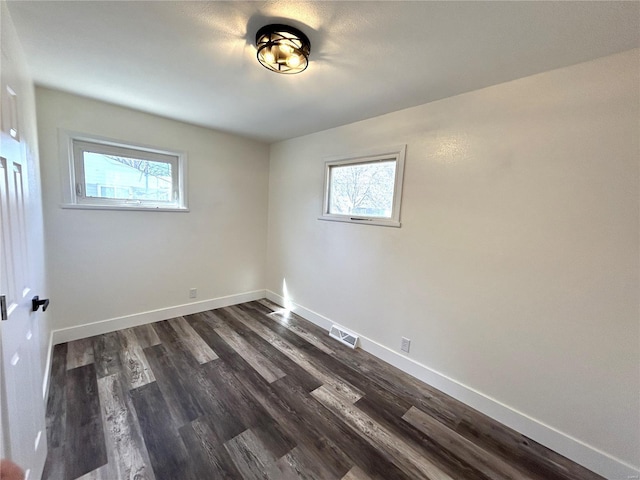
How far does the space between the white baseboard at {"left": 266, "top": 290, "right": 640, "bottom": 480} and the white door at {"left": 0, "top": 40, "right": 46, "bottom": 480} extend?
231 centimetres

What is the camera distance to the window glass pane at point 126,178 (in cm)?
251

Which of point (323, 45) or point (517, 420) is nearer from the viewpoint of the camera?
point (323, 45)

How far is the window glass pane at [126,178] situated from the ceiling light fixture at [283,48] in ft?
6.80

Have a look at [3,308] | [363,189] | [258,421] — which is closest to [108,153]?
[3,308]

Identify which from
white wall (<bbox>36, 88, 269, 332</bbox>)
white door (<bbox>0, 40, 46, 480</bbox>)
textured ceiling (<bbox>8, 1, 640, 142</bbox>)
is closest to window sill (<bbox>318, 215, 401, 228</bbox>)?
textured ceiling (<bbox>8, 1, 640, 142</bbox>)

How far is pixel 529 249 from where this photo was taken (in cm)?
165

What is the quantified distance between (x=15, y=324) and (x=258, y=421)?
1.38 meters

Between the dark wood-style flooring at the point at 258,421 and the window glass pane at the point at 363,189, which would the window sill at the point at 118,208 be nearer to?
the dark wood-style flooring at the point at 258,421

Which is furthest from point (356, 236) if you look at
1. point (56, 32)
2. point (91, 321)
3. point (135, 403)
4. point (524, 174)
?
point (91, 321)

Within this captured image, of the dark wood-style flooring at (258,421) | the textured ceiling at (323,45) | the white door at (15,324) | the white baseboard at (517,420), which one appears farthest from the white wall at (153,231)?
the white baseboard at (517,420)

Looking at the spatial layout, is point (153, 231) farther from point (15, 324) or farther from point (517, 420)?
point (517, 420)

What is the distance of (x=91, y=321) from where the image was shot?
257 cm

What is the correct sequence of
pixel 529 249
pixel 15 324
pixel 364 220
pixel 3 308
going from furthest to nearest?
pixel 364 220, pixel 529 249, pixel 15 324, pixel 3 308

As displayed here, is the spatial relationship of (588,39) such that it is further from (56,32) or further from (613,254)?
(56,32)
